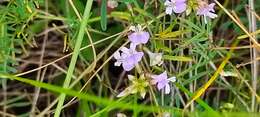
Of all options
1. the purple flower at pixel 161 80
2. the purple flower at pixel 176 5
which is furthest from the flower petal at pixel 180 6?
the purple flower at pixel 161 80

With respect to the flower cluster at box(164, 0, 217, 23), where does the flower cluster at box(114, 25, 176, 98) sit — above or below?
below

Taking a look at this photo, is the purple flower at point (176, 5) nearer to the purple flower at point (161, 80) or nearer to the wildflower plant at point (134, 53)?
the wildflower plant at point (134, 53)

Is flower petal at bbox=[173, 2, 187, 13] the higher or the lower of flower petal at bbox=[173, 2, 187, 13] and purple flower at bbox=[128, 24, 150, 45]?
the higher

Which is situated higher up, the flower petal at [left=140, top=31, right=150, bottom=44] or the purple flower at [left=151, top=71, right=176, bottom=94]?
the flower petal at [left=140, top=31, right=150, bottom=44]

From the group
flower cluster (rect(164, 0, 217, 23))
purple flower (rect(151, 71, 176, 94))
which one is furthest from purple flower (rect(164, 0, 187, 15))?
purple flower (rect(151, 71, 176, 94))

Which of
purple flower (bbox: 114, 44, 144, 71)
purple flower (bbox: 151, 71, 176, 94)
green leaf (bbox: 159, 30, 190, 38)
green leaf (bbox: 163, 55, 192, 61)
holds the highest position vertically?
green leaf (bbox: 159, 30, 190, 38)

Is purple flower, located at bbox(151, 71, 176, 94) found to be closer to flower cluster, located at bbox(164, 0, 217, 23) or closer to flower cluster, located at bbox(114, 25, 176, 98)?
flower cluster, located at bbox(114, 25, 176, 98)

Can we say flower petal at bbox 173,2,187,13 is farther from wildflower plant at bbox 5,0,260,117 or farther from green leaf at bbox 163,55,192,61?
green leaf at bbox 163,55,192,61

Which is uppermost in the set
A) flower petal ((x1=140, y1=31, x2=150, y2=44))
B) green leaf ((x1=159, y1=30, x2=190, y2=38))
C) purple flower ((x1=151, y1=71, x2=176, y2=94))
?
flower petal ((x1=140, y1=31, x2=150, y2=44))

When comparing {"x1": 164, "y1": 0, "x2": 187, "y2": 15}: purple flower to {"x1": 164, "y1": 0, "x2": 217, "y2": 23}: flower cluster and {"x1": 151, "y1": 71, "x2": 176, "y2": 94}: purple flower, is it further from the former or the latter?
{"x1": 151, "y1": 71, "x2": 176, "y2": 94}: purple flower
